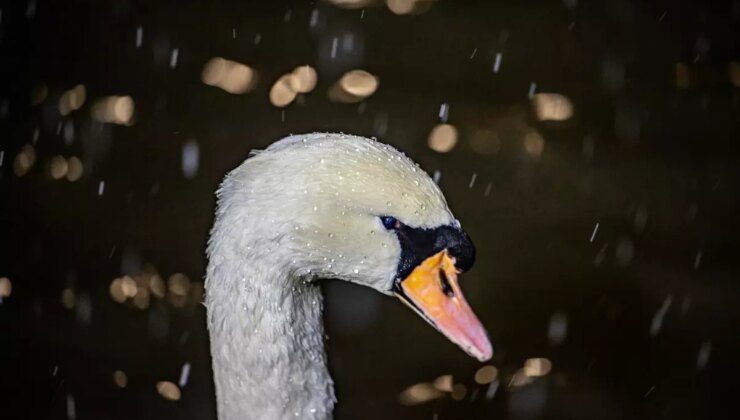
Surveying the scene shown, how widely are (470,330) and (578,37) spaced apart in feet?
3.73

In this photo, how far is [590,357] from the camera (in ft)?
7.60

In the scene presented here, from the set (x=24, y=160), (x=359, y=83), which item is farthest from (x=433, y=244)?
(x=24, y=160)

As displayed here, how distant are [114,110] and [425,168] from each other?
0.74 meters

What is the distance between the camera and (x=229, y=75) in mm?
2043

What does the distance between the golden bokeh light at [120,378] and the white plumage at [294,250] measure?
110 centimetres

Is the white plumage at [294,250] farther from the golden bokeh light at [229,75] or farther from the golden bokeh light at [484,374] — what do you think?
the golden bokeh light at [484,374]

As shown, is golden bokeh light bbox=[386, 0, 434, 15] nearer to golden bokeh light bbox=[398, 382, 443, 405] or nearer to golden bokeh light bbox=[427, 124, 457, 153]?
golden bokeh light bbox=[427, 124, 457, 153]

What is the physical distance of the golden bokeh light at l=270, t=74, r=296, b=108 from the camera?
2.05 meters

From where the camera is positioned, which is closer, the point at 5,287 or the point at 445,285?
the point at 445,285

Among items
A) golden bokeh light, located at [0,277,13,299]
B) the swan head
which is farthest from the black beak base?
golden bokeh light, located at [0,277,13,299]

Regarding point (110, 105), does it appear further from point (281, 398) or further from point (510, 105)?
point (281, 398)

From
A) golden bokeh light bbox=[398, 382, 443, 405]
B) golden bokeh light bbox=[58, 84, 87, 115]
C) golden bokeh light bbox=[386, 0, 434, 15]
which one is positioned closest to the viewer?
golden bokeh light bbox=[386, 0, 434, 15]

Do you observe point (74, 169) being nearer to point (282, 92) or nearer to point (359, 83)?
point (282, 92)

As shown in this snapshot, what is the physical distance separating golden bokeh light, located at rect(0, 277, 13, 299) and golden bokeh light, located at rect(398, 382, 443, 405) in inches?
41.1
